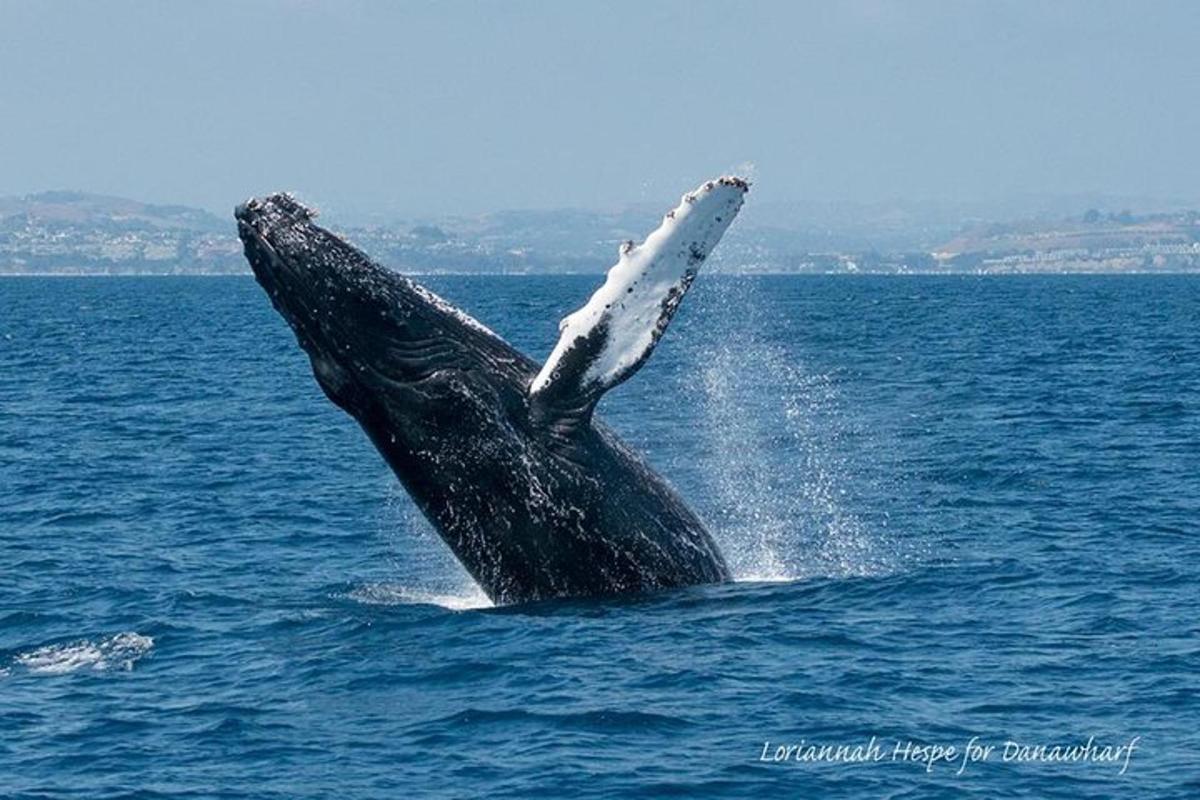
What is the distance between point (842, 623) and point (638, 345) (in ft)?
10.6

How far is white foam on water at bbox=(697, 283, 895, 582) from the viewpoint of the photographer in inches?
701

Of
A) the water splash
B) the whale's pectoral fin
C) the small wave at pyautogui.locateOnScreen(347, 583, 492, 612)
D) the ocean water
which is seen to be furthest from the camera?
the water splash

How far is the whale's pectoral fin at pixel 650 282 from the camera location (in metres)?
12.4

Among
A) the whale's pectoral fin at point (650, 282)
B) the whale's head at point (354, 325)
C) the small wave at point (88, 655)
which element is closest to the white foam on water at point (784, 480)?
the whale's head at point (354, 325)

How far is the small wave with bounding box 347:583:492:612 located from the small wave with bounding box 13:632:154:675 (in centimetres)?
197

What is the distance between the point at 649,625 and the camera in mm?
13445

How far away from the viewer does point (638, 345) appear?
12438mm

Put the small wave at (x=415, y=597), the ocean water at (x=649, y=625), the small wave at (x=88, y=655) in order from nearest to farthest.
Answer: the ocean water at (x=649, y=625) < the small wave at (x=88, y=655) < the small wave at (x=415, y=597)

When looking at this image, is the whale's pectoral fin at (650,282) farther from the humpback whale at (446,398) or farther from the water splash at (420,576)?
the water splash at (420,576)

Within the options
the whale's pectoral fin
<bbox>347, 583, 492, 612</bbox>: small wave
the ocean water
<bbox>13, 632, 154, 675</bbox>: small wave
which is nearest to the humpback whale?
the whale's pectoral fin

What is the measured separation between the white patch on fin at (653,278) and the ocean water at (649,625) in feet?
6.96

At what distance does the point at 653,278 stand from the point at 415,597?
4.66 metres

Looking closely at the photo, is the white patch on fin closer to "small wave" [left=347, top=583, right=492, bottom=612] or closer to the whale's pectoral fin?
the whale's pectoral fin

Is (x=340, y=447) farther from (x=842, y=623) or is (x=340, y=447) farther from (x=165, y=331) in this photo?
(x=165, y=331)
